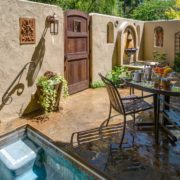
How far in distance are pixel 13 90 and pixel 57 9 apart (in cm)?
213

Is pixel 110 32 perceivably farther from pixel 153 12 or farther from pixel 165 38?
pixel 153 12

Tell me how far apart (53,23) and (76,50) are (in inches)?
48.5

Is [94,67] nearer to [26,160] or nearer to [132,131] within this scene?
[132,131]

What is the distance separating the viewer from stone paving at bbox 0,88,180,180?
3.31 meters

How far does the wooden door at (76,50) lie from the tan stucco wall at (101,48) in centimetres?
23

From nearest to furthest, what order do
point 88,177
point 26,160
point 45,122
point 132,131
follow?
1. point 88,177
2. point 26,160
3. point 132,131
4. point 45,122

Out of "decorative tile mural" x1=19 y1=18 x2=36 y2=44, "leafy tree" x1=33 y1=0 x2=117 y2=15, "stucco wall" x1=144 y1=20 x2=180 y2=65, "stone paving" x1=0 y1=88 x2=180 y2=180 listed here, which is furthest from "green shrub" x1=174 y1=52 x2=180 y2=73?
"decorative tile mural" x1=19 y1=18 x2=36 y2=44

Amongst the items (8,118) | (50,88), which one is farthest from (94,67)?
(8,118)

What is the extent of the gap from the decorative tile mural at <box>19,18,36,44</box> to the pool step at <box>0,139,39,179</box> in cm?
287

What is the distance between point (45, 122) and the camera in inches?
199

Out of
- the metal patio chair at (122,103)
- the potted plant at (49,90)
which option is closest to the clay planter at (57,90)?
the potted plant at (49,90)

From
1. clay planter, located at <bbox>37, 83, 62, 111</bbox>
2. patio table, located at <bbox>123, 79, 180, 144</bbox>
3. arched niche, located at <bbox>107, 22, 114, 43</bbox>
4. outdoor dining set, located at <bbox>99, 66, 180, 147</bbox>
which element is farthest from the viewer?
arched niche, located at <bbox>107, 22, 114, 43</bbox>

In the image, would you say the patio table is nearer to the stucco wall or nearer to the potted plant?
the potted plant

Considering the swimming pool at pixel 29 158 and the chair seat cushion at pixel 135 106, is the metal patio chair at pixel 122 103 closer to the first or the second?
the chair seat cushion at pixel 135 106
